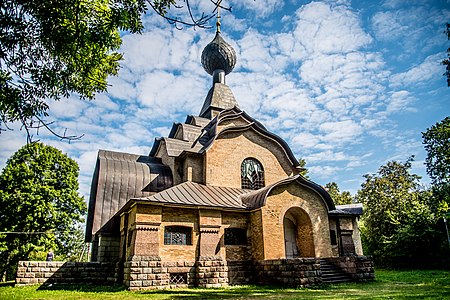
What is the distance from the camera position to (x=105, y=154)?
56.1 ft

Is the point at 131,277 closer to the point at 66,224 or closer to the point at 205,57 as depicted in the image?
the point at 66,224

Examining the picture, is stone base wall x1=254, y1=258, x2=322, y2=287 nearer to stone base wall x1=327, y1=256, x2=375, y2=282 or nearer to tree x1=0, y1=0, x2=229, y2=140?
stone base wall x1=327, y1=256, x2=375, y2=282

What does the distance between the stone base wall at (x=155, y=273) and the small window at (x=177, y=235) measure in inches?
29.9

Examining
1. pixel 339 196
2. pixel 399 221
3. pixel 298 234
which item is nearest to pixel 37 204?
pixel 298 234

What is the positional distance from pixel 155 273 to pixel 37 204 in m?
11.6

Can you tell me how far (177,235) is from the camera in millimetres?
12211

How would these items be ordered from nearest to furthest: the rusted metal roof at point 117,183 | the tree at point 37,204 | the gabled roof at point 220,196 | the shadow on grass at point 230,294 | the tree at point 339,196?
the shadow on grass at point 230,294 < the gabled roof at point 220,196 < the rusted metal roof at point 117,183 < the tree at point 37,204 < the tree at point 339,196

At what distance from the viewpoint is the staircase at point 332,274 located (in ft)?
39.0

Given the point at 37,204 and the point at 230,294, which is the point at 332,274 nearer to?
the point at 230,294

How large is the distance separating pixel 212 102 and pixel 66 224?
1199 cm

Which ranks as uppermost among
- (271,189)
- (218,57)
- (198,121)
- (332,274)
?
(218,57)

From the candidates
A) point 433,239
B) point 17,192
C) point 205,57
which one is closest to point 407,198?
point 433,239

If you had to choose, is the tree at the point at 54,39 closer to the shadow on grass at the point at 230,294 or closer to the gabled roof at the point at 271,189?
the shadow on grass at the point at 230,294

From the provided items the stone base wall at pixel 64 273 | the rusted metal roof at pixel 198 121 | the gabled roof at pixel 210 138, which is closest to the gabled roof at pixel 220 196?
the gabled roof at pixel 210 138
